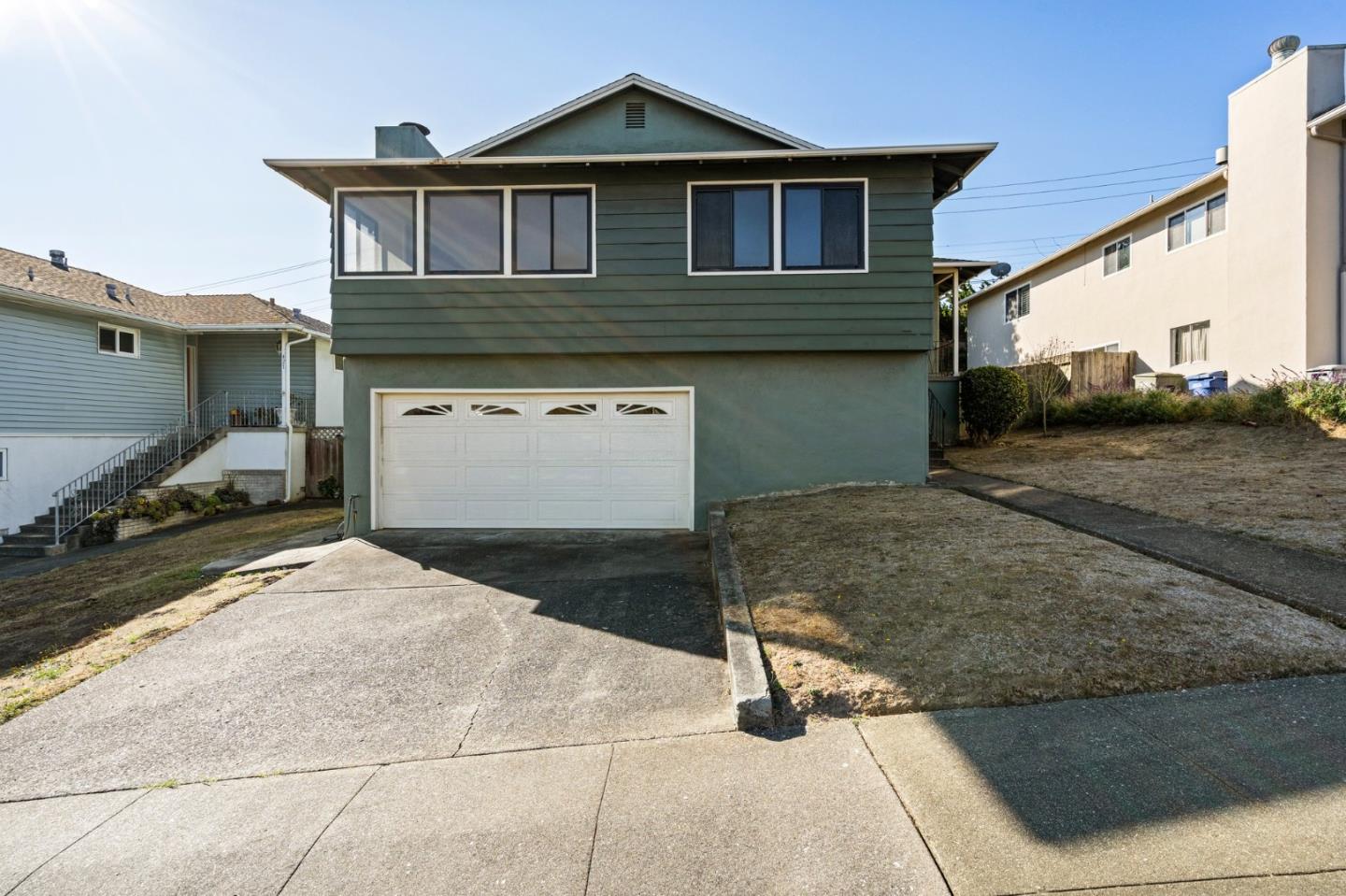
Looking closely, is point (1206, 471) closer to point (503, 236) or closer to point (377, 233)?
point (503, 236)

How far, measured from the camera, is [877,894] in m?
2.22

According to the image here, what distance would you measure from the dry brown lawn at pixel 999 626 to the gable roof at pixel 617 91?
267 inches

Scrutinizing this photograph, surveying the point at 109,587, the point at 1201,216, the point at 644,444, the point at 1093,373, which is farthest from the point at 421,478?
the point at 1201,216

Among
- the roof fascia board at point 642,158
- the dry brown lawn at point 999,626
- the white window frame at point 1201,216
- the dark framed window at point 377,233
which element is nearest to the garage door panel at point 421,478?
the dark framed window at point 377,233

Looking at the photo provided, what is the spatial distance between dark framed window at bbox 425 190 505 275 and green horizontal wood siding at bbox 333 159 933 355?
21 cm

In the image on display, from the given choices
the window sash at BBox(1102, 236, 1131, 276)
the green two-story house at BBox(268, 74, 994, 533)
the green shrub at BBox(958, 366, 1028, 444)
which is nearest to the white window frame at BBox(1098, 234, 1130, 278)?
the window sash at BBox(1102, 236, 1131, 276)

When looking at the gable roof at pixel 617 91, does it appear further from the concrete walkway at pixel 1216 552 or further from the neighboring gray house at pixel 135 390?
the neighboring gray house at pixel 135 390

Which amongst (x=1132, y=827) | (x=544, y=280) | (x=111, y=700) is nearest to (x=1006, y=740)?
(x=1132, y=827)

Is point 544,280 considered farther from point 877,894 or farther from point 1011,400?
point 1011,400

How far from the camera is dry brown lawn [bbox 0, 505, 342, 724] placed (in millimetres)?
4957

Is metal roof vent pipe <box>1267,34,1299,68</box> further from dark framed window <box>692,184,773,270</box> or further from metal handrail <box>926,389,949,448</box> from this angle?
dark framed window <box>692,184,773,270</box>

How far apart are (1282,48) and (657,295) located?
50.1 ft

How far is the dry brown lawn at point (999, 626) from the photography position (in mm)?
3537

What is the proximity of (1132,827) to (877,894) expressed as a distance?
1.06 meters
